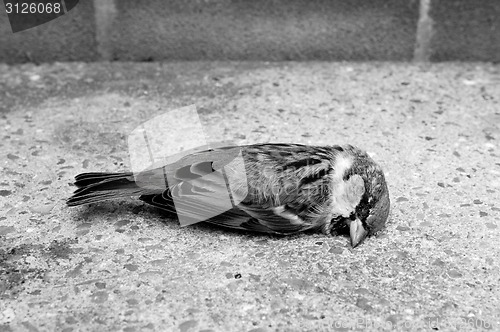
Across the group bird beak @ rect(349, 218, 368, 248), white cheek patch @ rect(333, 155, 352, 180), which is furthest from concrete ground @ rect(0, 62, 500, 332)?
white cheek patch @ rect(333, 155, 352, 180)

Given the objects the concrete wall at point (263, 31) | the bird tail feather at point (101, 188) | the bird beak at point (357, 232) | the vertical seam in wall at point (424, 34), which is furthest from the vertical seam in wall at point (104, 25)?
the bird beak at point (357, 232)

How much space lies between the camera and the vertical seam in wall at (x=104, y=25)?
12.8 ft

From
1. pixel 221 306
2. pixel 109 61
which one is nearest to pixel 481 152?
pixel 221 306

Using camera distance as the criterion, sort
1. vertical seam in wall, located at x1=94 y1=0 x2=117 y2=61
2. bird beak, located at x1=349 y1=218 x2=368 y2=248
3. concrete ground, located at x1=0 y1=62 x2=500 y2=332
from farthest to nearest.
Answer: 1. vertical seam in wall, located at x1=94 y1=0 x2=117 y2=61
2. bird beak, located at x1=349 y1=218 x2=368 y2=248
3. concrete ground, located at x1=0 y1=62 x2=500 y2=332

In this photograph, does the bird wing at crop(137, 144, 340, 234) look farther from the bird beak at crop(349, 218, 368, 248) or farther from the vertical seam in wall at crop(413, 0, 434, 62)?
the vertical seam in wall at crop(413, 0, 434, 62)

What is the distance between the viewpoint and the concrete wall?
12.9 ft

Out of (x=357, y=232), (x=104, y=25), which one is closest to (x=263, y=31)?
(x=104, y=25)

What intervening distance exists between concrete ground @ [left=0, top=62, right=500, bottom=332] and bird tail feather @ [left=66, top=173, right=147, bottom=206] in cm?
11

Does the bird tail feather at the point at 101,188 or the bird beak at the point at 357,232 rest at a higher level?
the bird tail feather at the point at 101,188

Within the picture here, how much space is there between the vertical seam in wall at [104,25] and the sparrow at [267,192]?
1.56 m

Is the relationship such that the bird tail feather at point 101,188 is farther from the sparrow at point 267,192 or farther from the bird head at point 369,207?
the bird head at point 369,207

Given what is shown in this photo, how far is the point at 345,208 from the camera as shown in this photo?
2584 mm

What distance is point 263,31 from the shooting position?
4043mm

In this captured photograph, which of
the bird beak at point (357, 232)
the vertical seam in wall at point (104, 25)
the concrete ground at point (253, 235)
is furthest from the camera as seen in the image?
A: the vertical seam in wall at point (104, 25)
